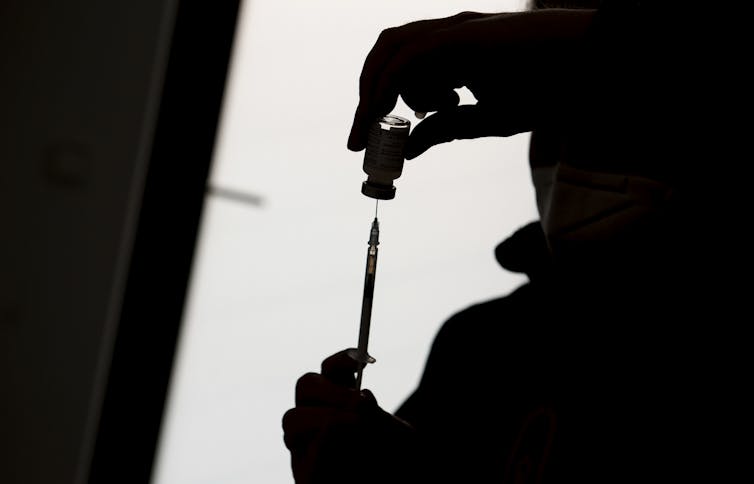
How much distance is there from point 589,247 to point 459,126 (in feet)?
0.57

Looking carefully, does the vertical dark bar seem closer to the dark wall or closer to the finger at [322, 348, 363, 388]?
the dark wall

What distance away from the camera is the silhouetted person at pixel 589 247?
0.60m

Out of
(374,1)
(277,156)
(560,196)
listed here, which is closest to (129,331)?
(277,156)

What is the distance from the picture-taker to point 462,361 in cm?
94

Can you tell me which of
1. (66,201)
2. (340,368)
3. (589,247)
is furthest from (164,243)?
(589,247)

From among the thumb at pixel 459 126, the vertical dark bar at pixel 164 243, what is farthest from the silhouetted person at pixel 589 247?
the vertical dark bar at pixel 164 243

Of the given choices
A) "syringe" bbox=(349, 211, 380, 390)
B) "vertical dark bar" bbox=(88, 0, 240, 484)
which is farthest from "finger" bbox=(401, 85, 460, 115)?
"vertical dark bar" bbox=(88, 0, 240, 484)

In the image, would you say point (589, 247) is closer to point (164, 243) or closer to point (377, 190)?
point (377, 190)

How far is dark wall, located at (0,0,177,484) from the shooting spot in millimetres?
1647

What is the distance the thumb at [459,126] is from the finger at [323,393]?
0.24 m

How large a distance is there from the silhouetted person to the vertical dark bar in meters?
0.96

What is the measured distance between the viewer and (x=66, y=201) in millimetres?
1741

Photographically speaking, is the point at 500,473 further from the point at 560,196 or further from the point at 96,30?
the point at 96,30

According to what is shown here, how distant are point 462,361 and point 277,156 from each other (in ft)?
2.66
